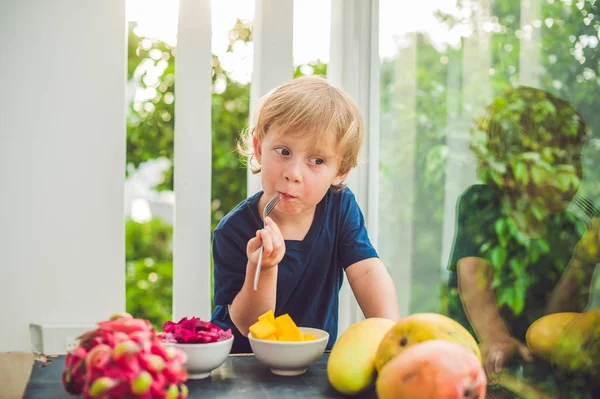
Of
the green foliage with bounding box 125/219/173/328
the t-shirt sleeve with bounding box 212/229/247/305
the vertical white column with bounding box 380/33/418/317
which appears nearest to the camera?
the t-shirt sleeve with bounding box 212/229/247/305

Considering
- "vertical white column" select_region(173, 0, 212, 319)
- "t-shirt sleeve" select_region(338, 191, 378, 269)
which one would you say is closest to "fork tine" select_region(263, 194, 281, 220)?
"t-shirt sleeve" select_region(338, 191, 378, 269)

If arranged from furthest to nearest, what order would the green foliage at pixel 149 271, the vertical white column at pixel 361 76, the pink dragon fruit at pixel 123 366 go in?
1. the green foliage at pixel 149 271
2. the vertical white column at pixel 361 76
3. the pink dragon fruit at pixel 123 366

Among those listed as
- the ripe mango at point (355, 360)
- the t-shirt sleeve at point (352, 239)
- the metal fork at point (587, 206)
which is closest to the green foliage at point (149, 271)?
the t-shirt sleeve at point (352, 239)

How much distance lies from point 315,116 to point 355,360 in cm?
61

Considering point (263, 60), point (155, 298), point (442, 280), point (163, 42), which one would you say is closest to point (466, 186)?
point (442, 280)

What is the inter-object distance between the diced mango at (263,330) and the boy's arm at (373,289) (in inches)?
17.0

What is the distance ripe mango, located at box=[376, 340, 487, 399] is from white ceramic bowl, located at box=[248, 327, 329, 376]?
200 mm

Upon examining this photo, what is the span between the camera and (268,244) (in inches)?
42.5

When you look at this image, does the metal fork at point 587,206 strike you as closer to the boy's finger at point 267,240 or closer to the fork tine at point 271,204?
the boy's finger at point 267,240

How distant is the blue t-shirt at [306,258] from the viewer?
1404 millimetres

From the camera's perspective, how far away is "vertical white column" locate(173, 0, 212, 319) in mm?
1644

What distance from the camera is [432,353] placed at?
675 millimetres

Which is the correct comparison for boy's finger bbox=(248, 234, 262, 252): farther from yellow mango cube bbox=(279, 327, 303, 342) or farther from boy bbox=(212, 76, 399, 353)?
yellow mango cube bbox=(279, 327, 303, 342)

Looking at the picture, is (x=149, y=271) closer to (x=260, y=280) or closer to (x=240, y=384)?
(x=260, y=280)
